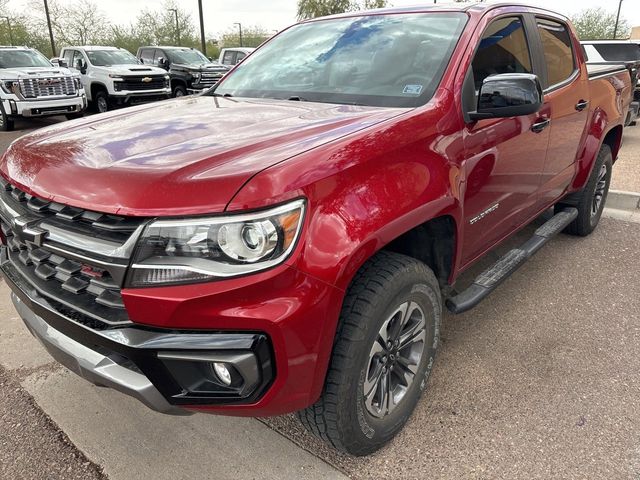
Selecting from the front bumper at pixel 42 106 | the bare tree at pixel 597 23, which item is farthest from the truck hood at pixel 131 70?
the bare tree at pixel 597 23

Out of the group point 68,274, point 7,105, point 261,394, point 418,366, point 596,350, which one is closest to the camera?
point 261,394

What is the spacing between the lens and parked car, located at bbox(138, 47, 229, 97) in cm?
1492

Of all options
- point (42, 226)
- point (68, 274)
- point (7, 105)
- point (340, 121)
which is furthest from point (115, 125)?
point (7, 105)

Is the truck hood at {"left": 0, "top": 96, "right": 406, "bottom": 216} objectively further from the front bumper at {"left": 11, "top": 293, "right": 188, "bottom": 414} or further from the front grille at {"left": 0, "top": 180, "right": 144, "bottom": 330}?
the front bumper at {"left": 11, "top": 293, "right": 188, "bottom": 414}

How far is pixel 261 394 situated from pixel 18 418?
4.97 feet

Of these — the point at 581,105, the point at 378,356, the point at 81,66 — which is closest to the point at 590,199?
the point at 581,105

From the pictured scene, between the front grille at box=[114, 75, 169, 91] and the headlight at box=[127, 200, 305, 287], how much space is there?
42.9 feet

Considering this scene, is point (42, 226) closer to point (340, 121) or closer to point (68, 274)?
point (68, 274)

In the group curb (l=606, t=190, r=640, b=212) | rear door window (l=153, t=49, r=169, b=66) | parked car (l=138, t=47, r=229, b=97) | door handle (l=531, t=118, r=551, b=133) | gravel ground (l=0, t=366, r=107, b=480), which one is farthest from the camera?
rear door window (l=153, t=49, r=169, b=66)

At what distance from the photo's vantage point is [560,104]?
3326 mm

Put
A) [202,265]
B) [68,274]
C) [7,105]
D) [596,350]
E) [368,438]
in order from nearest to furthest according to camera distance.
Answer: [202,265] → [68,274] → [368,438] → [596,350] → [7,105]

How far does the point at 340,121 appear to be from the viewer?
2119mm

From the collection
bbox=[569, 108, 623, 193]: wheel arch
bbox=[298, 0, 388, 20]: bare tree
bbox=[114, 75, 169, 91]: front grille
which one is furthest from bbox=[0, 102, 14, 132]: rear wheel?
bbox=[298, 0, 388, 20]: bare tree

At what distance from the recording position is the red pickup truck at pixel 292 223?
157cm
